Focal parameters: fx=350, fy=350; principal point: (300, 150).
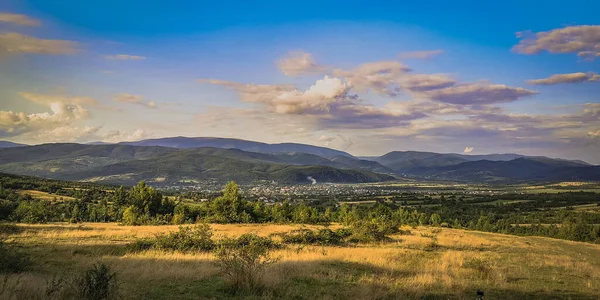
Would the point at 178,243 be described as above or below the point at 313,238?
above

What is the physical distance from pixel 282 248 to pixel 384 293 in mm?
12230

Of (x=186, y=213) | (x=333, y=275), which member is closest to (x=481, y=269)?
(x=333, y=275)

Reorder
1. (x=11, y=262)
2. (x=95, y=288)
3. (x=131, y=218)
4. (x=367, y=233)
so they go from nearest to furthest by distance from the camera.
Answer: (x=95, y=288)
(x=11, y=262)
(x=367, y=233)
(x=131, y=218)

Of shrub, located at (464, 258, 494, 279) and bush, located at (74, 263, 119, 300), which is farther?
shrub, located at (464, 258, 494, 279)

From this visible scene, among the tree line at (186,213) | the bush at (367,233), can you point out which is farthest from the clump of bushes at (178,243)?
the tree line at (186,213)

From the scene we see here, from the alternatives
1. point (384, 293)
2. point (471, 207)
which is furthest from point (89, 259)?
point (471, 207)

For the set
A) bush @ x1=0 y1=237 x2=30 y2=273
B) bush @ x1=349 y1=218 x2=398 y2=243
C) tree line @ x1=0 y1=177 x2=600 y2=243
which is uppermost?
bush @ x1=0 y1=237 x2=30 y2=273

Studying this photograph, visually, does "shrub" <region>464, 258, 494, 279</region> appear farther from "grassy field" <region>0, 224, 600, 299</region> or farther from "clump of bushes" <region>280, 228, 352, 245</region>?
"clump of bushes" <region>280, 228, 352, 245</region>

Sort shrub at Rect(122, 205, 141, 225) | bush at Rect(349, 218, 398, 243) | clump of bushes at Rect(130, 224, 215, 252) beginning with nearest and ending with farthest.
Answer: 1. clump of bushes at Rect(130, 224, 215, 252)
2. bush at Rect(349, 218, 398, 243)
3. shrub at Rect(122, 205, 141, 225)

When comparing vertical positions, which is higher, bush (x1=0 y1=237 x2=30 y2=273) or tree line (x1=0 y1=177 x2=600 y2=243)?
bush (x1=0 y1=237 x2=30 y2=273)

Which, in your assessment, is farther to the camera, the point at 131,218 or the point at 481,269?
the point at 131,218

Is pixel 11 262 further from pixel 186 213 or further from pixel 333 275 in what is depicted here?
pixel 186 213

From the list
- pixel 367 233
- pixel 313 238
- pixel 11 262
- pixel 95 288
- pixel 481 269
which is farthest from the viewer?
pixel 367 233

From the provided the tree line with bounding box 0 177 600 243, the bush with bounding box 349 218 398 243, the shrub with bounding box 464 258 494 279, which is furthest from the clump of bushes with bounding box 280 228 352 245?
the shrub with bounding box 464 258 494 279
